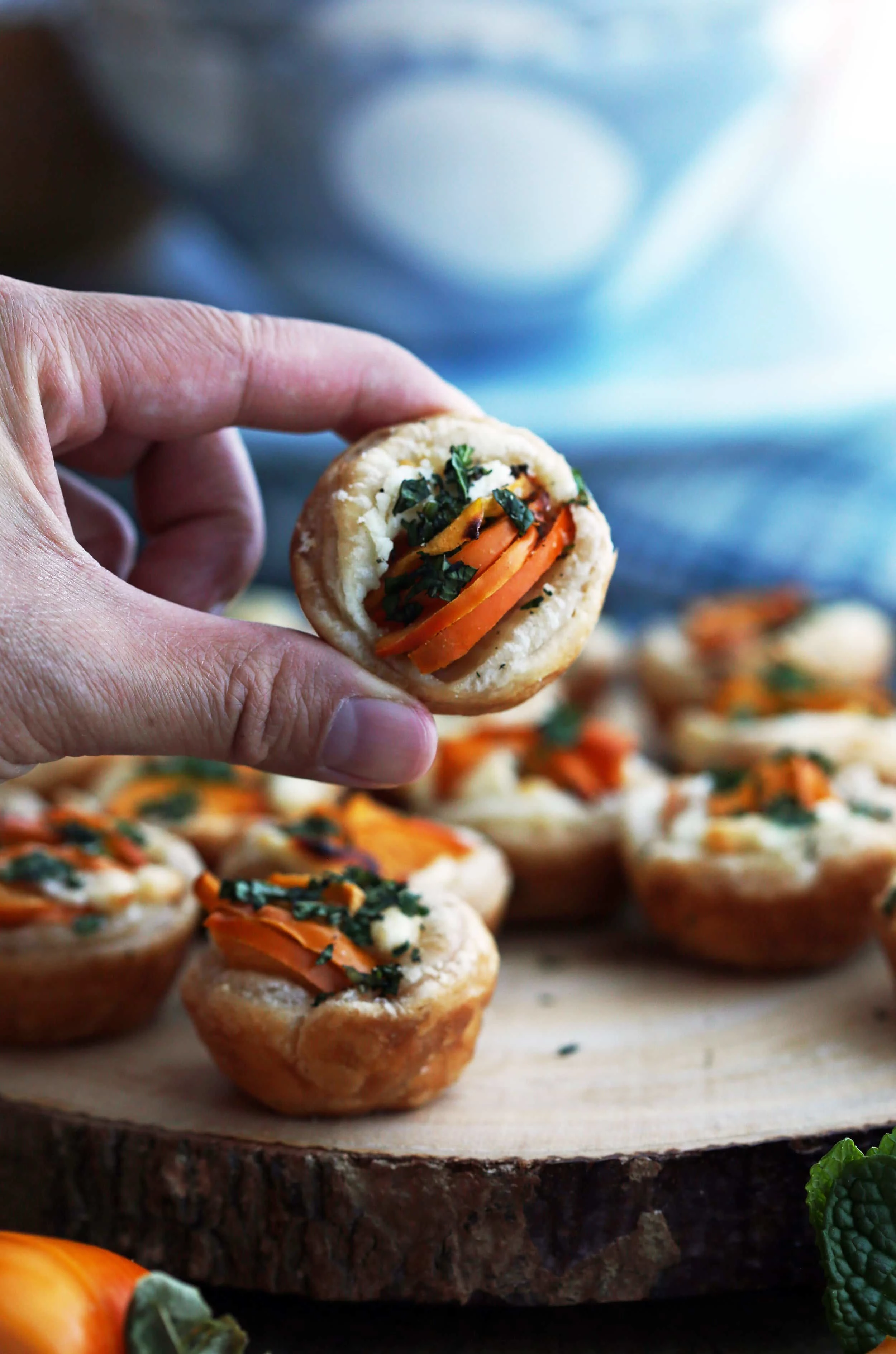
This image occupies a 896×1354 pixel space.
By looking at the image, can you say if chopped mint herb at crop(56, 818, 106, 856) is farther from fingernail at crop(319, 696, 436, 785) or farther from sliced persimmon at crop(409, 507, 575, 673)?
sliced persimmon at crop(409, 507, 575, 673)

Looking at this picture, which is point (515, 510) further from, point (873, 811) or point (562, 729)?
point (562, 729)

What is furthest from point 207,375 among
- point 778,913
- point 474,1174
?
point 778,913

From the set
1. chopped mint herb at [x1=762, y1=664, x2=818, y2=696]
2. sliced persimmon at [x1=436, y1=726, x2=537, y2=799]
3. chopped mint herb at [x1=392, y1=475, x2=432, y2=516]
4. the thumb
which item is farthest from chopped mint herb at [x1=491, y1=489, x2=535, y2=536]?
chopped mint herb at [x1=762, y1=664, x2=818, y2=696]

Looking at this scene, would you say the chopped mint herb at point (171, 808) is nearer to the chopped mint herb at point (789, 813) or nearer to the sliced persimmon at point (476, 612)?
the chopped mint herb at point (789, 813)

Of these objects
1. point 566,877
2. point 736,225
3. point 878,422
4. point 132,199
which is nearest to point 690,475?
point 878,422

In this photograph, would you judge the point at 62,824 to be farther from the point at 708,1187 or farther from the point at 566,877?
the point at 708,1187
